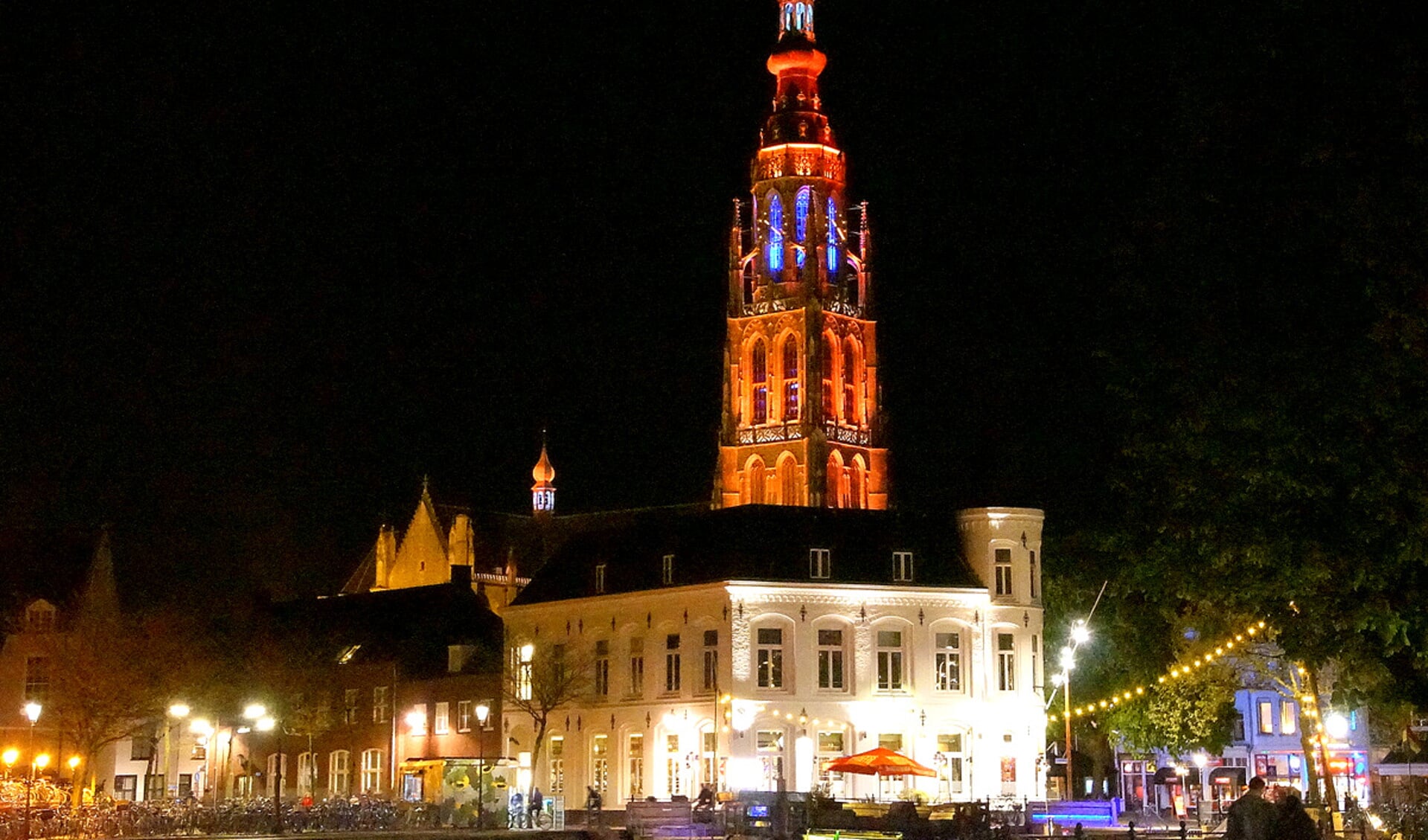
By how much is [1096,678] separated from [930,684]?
33.6ft

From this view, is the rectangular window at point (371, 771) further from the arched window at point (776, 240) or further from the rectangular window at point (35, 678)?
the arched window at point (776, 240)

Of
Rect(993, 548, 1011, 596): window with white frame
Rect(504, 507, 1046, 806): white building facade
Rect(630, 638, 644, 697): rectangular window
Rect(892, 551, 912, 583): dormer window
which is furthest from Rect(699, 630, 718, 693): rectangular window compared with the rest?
Rect(993, 548, 1011, 596): window with white frame

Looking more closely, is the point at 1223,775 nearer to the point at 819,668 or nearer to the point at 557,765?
the point at 819,668

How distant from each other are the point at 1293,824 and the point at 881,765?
27772 millimetres

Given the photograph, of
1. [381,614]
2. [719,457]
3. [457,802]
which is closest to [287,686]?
[381,614]

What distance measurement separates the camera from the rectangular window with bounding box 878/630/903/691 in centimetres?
6309

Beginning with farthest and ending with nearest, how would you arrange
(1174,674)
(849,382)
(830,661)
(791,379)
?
1. (849,382)
2. (791,379)
3. (830,661)
4. (1174,674)

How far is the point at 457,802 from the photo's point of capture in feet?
186

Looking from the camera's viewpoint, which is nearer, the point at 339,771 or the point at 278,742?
the point at 278,742

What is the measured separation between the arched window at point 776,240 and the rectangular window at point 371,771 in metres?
43.9

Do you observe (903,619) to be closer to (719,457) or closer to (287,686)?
(287,686)

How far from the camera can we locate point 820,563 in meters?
63.4

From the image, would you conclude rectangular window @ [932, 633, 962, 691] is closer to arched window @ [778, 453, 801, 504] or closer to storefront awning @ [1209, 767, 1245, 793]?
storefront awning @ [1209, 767, 1245, 793]

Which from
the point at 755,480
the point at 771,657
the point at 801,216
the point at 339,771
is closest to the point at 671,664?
the point at 771,657
